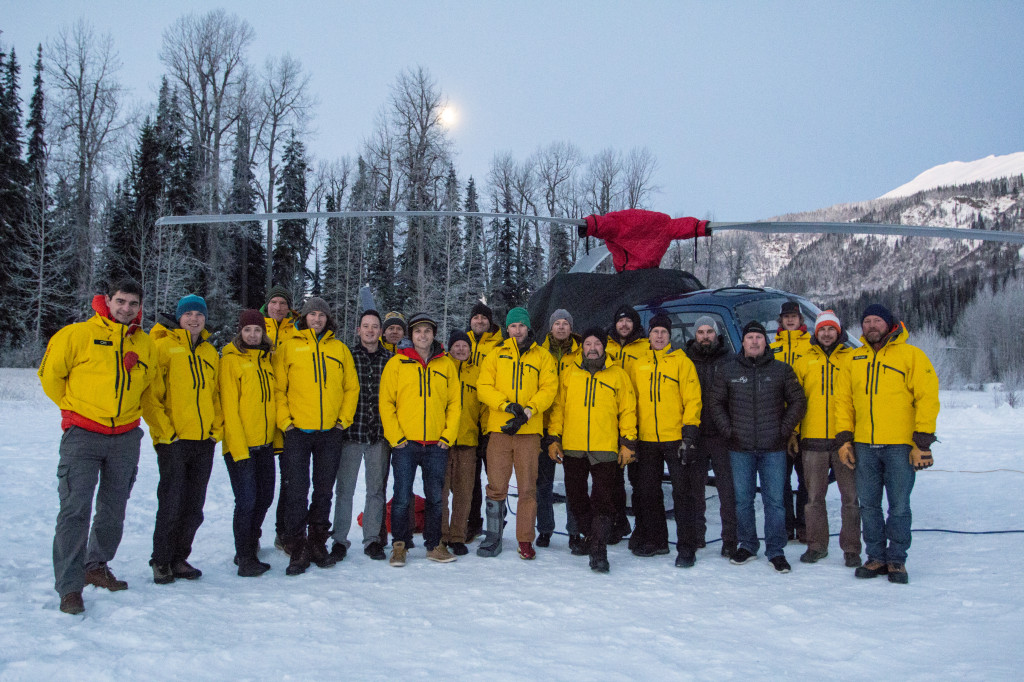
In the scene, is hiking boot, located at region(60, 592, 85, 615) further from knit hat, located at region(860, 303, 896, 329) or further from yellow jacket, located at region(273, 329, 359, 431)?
knit hat, located at region(860, 303, 896, 329)

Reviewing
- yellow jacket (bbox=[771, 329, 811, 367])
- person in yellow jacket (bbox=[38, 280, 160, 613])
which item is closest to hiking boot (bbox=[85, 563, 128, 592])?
person in yellow jacket (bbox=[38, 280, 160, 613])

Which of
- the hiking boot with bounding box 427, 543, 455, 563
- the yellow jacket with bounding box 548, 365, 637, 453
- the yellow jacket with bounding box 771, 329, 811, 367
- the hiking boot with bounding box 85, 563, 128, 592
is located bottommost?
the hiking boot with bounding box 427, 543, 455, 563

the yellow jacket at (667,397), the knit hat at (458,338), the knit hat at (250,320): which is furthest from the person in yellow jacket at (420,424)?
the yellow jacket at (667,397)

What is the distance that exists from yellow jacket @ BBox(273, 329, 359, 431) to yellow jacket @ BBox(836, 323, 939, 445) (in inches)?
142

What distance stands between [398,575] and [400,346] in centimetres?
164

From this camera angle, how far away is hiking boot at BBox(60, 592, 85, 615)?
11.5 ft

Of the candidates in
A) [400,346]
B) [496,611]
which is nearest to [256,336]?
[400,346]

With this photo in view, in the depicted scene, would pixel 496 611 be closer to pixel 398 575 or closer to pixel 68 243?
pixel 398 575

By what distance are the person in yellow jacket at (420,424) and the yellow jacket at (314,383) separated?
28cm

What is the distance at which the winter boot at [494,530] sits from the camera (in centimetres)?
511

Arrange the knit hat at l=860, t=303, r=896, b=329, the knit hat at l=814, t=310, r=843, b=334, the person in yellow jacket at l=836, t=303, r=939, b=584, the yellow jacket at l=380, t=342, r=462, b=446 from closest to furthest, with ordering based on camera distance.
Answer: the person in yellow jacket at l=836, t=303, r=939, b=584, the knit hat at l=860, t=303, r=896, b=329, the yellow jacket at l=380, t=342, r=462, b=446, the knit hat at l=814, t=310, r=843, b=334

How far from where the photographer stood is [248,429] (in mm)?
4547

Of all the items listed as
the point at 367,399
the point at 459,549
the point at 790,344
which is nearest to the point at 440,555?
the point at 459,549

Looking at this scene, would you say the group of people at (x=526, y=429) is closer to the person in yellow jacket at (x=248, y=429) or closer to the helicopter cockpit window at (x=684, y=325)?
the person in yellow jacket at (x=248, y=429)
